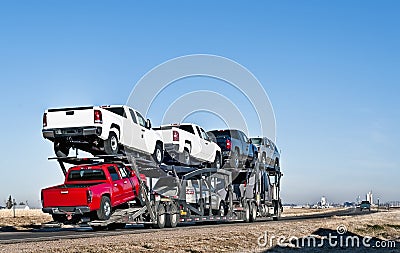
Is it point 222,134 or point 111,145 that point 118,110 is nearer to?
point 111,145

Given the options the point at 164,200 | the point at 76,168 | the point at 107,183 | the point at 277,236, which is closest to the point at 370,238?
the point at 277,236

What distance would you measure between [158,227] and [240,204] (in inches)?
297

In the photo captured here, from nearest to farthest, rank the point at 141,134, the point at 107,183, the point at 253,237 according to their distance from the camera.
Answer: the point at 253,237, the point at 107,183, the point at 141,134

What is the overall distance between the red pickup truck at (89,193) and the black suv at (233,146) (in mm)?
7656

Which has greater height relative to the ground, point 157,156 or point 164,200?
point 157,156

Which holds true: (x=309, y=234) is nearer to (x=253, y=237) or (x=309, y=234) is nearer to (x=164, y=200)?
(x=253, y=237)

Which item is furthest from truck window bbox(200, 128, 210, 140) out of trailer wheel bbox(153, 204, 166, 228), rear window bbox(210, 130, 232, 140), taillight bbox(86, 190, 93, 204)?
taillight bbox(86, 190, 93, 204)

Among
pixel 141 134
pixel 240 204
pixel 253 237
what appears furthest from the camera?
pixel 240 204

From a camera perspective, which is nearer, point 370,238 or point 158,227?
point 370,238

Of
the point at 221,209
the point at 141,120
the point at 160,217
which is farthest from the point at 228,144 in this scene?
the point at 141,120

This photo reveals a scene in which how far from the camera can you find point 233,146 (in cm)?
2864

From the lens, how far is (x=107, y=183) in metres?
20.3

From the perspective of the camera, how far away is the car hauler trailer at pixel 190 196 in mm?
21609
